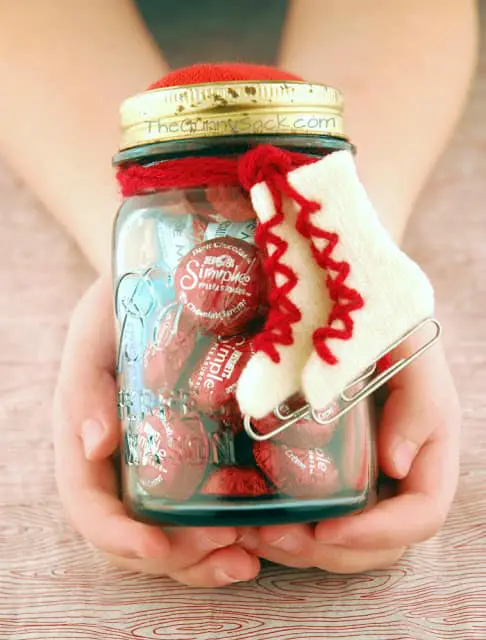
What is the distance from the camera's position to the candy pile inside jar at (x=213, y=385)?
612 mm

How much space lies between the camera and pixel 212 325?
614 mm

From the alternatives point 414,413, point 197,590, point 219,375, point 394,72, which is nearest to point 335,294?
point 219,375

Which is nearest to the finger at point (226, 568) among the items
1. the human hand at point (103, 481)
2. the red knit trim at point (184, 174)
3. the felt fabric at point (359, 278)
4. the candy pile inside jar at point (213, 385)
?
the human hand at point (103, 481)

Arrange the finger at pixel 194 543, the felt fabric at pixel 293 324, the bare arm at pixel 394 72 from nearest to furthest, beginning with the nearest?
the felt fabric at pixel 293 324, the finger at pixel 194 543, the bare arm at pixel 394 72

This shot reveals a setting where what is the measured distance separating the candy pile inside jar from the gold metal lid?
0.16 feet

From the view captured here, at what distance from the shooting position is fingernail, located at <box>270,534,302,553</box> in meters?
0.69

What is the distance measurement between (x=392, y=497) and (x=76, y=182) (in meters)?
0.56

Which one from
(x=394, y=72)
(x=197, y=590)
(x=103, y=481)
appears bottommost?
(x=197, y=590)

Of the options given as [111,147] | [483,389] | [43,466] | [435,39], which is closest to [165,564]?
[43,466]

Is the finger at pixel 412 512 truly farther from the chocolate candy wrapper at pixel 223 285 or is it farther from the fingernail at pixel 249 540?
the chocolate candy wrapper at pixel 223 285

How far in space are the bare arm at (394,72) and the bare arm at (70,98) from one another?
0.23m

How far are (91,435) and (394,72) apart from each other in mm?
615

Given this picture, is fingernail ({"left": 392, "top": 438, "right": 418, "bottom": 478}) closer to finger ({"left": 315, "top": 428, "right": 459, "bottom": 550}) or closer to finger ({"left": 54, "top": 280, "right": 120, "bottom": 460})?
finger ({"left": 315, "top": 428, "right": 459, "bottom": 550})

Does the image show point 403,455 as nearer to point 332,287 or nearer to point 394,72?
point 332,287
